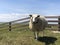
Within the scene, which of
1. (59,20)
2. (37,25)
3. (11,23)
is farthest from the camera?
(11,23)

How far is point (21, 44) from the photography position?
1098cm

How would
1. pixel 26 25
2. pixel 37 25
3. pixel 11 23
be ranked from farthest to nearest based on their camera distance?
pixel 11 23
pixel 26 25
pixel 37 25

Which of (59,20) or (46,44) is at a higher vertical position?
(59,20)

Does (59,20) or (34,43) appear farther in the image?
(59,20)

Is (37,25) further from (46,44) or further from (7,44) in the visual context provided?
(7,44)

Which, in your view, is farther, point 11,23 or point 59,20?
point 11,23

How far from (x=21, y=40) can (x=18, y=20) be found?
8320 mm

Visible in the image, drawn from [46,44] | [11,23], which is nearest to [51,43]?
[46,44]

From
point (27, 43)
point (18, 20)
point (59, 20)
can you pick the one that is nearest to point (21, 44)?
point (27, 43)

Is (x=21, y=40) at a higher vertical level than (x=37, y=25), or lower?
lower

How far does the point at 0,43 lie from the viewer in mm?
11406

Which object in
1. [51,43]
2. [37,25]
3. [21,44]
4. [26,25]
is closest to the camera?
[21,44]

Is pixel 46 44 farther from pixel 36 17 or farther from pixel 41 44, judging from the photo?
pixel 36 17

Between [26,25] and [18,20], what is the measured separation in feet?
4.31
